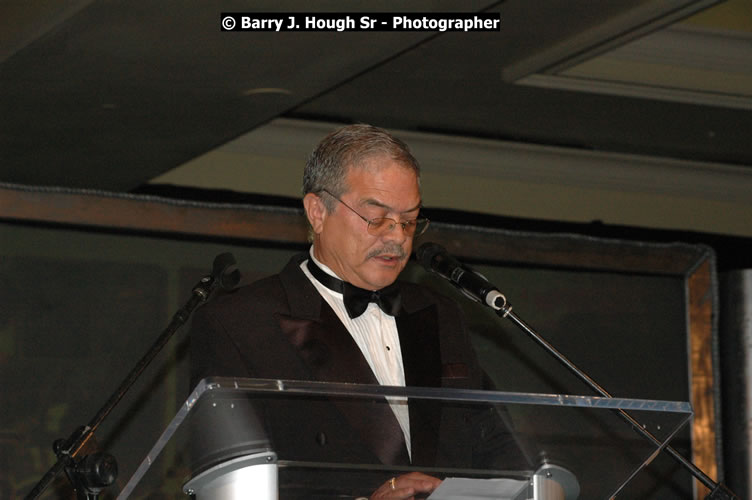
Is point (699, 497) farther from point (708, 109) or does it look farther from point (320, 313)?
point (320, 313)

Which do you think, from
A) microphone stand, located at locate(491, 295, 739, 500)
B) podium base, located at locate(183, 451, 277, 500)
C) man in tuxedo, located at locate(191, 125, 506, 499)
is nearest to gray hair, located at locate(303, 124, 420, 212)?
man in tuxedo, located at locate(191, 125, 506, 499)

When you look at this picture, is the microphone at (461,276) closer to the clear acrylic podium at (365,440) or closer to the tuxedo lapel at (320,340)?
the tuxedo lapel at (320,340)

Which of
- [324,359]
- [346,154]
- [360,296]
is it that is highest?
[346,154]

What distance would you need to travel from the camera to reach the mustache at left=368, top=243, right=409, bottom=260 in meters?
2.19

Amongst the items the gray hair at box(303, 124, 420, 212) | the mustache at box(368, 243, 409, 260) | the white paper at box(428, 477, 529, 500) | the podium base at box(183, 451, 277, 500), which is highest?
the gray hair at box(303, 124, 420, 212)

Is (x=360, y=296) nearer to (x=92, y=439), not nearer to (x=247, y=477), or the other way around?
(x=92, y=439)

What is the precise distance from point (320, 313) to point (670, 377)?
3503mm

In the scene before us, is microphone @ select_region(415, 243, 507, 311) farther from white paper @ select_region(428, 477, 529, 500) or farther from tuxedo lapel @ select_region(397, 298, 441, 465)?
white paper @ select_region(428, 477, 529, 500)

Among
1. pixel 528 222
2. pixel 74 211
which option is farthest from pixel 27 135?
pixel 528 222

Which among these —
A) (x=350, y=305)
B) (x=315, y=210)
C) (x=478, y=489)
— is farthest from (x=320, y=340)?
(x=478, y=489)

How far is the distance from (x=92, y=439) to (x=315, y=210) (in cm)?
60

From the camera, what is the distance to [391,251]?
2.20 m

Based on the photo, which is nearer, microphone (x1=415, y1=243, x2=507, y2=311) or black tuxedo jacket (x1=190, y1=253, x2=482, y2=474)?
black tuxedo jacket (x1=190, y1=253, x2=482, y2=474)

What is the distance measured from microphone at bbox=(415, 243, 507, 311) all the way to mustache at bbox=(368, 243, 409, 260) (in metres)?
0.03
